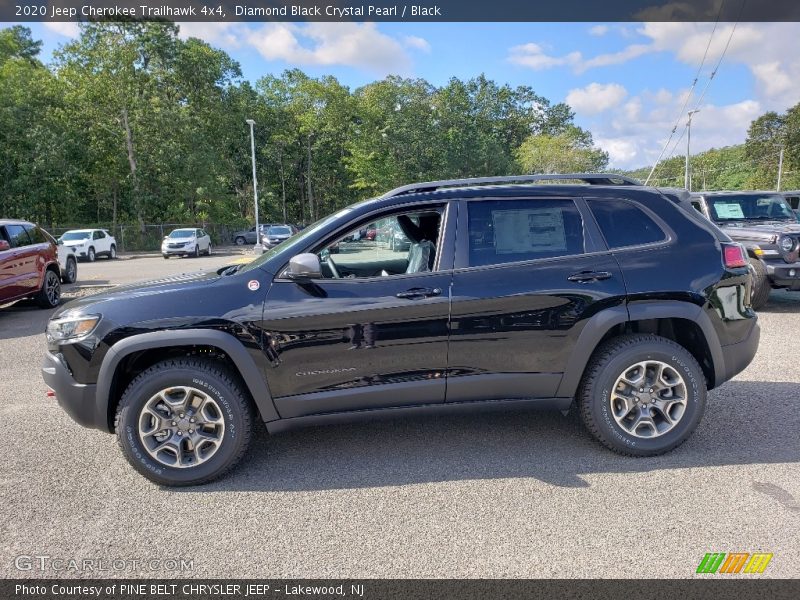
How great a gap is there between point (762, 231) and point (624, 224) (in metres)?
6.39

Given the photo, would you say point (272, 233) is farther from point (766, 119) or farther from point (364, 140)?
point (766, 119)

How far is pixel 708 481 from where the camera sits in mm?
3355

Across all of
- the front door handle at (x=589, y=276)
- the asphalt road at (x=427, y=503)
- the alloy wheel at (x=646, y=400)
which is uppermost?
the front door handle at (x=589, y=276)

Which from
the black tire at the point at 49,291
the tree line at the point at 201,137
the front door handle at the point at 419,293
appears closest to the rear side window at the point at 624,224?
the front door handle at the point at 419,293

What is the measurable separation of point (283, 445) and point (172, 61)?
4201 cm

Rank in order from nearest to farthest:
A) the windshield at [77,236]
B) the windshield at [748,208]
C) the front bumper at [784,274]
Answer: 1. the front bumper at [784,274]
2. the windshield at [748,208]
3. the windshield at [77,236]

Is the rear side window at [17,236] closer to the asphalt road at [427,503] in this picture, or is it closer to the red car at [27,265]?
the red car at [27,265]

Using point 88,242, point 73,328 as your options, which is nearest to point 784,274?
point 73,328

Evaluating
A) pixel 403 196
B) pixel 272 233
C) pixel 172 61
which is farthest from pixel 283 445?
pixel 172 61

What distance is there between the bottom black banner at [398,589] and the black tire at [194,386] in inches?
34.5

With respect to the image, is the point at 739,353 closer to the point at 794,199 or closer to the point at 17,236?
the point at 794,199

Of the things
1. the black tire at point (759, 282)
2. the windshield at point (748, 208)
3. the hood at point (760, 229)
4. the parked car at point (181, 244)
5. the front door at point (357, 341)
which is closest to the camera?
the front door at point (357, 341)

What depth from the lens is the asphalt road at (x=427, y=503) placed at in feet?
8.80

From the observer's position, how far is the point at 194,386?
3.39m
